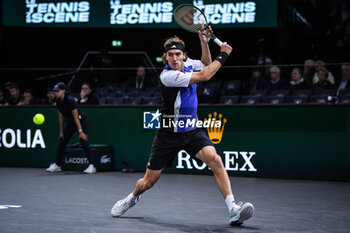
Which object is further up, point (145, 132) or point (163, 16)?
point (163, 16)

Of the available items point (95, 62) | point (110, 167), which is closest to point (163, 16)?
point (95, 62)

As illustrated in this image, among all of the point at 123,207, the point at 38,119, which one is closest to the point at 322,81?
the point at 123,207

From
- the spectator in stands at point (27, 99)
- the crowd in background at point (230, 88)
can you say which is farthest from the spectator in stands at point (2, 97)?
the spectator in stands at point (27, 99)

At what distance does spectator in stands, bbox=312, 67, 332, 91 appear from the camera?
35.0ft

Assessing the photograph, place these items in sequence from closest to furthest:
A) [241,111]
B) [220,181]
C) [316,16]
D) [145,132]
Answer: [220,181] → [241,111] → [145,132] → [316,16]

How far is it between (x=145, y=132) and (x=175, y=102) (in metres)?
5.76

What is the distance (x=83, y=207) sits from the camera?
7.00 m

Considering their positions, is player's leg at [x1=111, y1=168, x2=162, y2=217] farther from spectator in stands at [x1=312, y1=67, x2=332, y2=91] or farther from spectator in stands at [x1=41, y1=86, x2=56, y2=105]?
spectator in stands at [x1=41, y1=86, x2=56, y2=105]

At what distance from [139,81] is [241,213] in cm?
771

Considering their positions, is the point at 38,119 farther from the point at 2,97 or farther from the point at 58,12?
the point at 58,12

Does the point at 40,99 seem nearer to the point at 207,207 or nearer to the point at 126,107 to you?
the point at 126,107

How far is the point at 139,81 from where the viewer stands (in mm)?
12844

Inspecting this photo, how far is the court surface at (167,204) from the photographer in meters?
5.72

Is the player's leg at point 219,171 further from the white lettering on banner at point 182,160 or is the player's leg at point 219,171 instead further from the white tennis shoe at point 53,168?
the white tennis shoe at point 53,168
